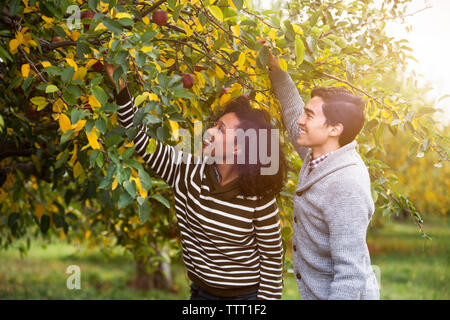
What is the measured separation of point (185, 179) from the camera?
6.15ft

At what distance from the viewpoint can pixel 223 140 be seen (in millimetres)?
1790

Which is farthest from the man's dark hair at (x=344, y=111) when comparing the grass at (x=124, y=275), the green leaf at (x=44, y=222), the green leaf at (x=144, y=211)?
the grass at (x=124, y=275)

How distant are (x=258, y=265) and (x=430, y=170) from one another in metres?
11.0

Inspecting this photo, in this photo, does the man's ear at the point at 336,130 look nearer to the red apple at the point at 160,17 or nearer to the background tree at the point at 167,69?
the background tree at the point at 167,69

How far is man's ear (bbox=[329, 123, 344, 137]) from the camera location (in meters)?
1.71

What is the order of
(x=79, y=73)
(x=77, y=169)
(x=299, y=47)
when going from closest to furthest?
1. (x=299, y=47)
2. (x=79, y=73)
3. (x=77, y=169)

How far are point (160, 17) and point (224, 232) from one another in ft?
3.14

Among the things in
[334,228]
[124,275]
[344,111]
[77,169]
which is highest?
[344,111]

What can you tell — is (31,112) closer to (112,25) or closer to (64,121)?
(64,121)

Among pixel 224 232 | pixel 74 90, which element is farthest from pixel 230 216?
pixel 74 90

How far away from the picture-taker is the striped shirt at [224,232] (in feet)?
5.73

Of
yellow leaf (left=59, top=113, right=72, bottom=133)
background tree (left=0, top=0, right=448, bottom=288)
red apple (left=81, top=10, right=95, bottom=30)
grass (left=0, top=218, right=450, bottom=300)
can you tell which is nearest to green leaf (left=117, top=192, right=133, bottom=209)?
background tree (left=0, top=0, right=448, bottom=288)
